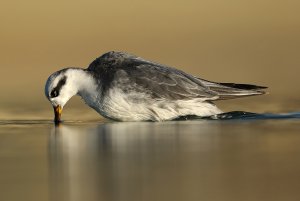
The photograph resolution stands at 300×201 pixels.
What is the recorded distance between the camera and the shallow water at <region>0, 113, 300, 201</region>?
32.7 feet

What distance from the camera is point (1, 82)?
2356cm

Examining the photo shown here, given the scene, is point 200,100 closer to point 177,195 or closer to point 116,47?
point 177,195

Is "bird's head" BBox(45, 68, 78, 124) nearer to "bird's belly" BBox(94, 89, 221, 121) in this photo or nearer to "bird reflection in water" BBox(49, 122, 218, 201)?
"bird's belly" BBox(94, 89, 221, 121)

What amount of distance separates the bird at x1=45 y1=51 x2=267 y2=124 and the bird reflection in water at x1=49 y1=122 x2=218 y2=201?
20.7 inches

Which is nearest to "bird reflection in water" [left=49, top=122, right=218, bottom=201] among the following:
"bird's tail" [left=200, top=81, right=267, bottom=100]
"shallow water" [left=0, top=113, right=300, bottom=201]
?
"shallow water" [left=0, top=113, right=300, bottom=201]

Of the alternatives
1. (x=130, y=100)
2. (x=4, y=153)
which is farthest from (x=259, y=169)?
(x=130, y=100)

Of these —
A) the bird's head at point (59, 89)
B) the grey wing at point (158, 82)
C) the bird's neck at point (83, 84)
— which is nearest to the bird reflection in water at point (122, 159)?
the grey wing at point (158, 82)

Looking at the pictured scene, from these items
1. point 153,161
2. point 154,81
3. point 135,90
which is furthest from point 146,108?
point 153,161

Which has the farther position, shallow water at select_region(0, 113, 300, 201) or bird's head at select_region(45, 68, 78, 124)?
bird's head at select_region(45, 68, 78, 124)

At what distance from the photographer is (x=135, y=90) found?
16.5 m

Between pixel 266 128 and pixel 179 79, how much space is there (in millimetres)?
2677

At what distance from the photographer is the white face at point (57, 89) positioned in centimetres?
1689

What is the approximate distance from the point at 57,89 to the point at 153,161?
5542 mm

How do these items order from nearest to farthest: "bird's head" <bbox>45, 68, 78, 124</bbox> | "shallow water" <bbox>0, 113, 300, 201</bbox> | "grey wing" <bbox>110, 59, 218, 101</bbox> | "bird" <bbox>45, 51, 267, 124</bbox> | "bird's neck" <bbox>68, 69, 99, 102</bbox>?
"shallow water" <bbox>0, 113, 300, 201</bbox>, "bird" <bbox>45, 51, 267, 124</bbox>, "grey wing" <bbox>110, 59, 218, 101</bbox>, "bird's neck" <bbox>68, 69, 99, 102</bbox>, "bird's head" <bbox>45, 68, 78, 124</bbox>
